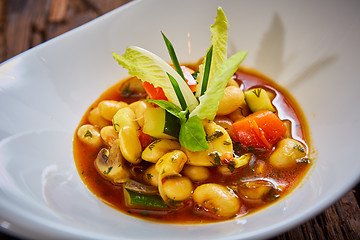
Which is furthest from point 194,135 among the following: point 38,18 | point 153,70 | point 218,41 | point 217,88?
point 38,18

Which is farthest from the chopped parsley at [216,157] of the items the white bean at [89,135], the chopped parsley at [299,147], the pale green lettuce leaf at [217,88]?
the white bean at [89,135]

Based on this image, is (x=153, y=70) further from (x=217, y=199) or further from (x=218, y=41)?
(x=217, y=199)

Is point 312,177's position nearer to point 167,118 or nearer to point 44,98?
point 167,118

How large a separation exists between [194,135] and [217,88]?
230 mm

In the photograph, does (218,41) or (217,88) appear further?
(218,41)

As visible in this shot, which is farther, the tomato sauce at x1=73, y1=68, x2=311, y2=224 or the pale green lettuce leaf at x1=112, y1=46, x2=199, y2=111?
the pale green lettuce leaf at x1=112, y1=46, x2=199, y2=111

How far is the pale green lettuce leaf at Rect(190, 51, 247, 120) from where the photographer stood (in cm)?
145

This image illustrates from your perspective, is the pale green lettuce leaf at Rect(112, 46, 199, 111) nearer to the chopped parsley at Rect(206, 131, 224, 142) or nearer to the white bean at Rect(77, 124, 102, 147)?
the chopped parsley at Rect(206, 131, 224, 142)

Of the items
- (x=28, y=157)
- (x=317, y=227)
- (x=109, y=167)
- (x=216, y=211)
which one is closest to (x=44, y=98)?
(x=28, y=157)

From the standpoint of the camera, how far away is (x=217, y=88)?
1494mm

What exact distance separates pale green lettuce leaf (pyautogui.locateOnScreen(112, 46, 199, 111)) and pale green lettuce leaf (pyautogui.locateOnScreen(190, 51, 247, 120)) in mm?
86

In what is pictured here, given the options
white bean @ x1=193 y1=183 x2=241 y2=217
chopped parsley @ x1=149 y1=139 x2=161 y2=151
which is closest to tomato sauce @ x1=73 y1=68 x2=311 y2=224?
white bean @ x1=193 y1=183 x2=241 y2=217

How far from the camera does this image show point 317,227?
1.56 m

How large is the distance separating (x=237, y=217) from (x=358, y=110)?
0.75 metres
